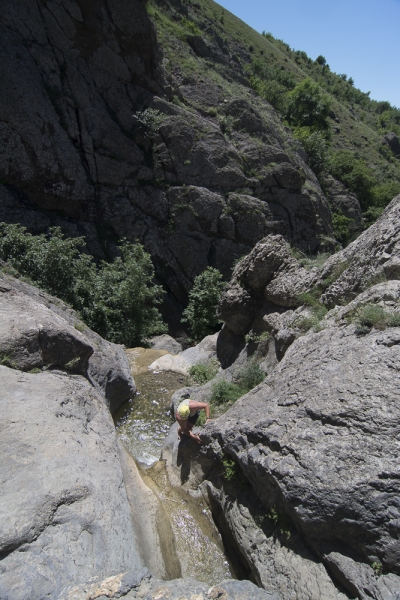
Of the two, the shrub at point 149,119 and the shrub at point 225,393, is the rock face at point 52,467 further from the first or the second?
the shrub at point 149,119

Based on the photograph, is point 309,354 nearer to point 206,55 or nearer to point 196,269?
point 196,269

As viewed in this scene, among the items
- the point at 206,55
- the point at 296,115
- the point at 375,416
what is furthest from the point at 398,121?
the point at 375,416

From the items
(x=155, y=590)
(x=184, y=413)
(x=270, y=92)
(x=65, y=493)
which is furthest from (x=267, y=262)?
(x=270, y=92)

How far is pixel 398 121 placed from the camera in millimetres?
83875

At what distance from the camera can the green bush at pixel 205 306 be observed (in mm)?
17781

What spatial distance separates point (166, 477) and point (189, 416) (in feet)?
4.25

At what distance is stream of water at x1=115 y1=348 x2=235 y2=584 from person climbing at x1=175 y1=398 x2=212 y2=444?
33.2 inches

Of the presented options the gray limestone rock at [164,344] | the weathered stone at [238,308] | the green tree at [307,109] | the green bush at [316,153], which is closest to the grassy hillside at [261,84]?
the green bush at [316,153]

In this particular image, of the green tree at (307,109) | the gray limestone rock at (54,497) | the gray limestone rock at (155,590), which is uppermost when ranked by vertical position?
the green tree at (307,109)

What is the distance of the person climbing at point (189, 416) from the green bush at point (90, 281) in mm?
7956

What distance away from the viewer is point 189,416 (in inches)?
332

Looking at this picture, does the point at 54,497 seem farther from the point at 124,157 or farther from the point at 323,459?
the point at 124,157

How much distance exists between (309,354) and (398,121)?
9532cm

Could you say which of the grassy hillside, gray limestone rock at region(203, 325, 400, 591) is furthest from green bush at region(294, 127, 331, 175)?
gray limestone rock at region(203, 325, 400, 591)
